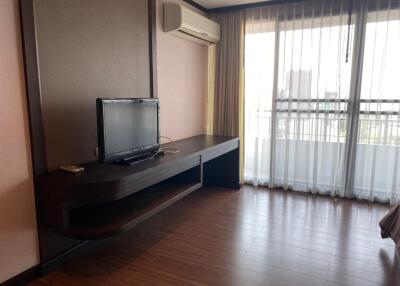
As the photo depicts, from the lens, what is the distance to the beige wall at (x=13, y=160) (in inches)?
71.2

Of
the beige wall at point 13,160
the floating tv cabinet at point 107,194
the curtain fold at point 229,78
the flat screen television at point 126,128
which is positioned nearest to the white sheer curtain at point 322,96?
the curtain fold at point 229,78

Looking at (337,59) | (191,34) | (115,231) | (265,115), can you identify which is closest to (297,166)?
(265,115)

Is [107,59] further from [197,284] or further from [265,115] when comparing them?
[265,115]

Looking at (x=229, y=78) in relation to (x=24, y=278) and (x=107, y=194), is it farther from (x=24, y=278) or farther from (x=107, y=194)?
(x=24, y=278)

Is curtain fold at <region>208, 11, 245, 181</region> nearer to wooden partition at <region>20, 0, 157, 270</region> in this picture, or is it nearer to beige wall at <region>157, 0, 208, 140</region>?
beige wall at <region>157, 0, 208, 140</region>

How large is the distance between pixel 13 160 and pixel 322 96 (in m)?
3.33

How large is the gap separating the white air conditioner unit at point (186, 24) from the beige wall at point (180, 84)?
90 millimetres

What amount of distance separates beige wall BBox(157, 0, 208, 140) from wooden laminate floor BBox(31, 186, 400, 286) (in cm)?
108

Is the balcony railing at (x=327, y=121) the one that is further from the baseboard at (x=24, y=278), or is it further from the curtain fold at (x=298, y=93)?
the baseboard at (x=24, y=278)

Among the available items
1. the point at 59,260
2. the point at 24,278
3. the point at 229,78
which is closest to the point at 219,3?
the point at 229,78

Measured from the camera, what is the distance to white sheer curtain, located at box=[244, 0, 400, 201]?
11.2 feet

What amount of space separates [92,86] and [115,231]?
118 centimetres

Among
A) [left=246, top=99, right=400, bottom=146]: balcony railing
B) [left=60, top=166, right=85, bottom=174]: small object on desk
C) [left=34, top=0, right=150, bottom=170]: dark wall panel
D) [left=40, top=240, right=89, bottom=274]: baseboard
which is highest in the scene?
[left=34, top=0, right=150, bottom=170]: dark wall panel

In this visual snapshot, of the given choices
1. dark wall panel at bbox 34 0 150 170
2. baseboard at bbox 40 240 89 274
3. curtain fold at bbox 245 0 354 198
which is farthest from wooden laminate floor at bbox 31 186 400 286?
dark wall panel at bbox 34 0 150 170
